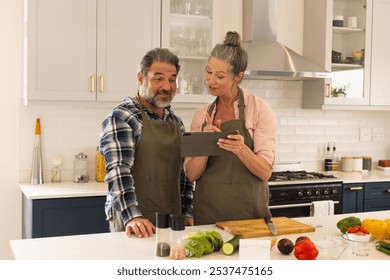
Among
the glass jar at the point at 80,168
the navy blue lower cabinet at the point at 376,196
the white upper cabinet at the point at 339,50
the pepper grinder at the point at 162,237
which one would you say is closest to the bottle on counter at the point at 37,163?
the glass jar at the point at 80,168

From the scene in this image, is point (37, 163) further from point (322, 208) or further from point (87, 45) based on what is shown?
point (322, 208)

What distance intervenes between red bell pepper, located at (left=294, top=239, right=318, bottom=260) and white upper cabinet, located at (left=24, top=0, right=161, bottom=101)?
2.48 meters

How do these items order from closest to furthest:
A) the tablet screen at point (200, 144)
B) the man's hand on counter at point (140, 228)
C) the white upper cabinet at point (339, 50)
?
the man's hand on counter at point (140, 228)
the tablet screen at point (200, 144)
the white upper cabinet at point (339, 50)

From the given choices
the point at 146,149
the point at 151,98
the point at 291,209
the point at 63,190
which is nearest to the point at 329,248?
the point at 146,149

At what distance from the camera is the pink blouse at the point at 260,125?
2.66 m

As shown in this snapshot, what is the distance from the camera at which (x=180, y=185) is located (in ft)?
9.37

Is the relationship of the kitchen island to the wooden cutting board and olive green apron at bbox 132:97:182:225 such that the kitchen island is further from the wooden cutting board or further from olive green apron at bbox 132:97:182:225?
olive green apron at bbox 132:97:182:225

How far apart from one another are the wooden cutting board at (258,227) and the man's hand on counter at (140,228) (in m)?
0.35

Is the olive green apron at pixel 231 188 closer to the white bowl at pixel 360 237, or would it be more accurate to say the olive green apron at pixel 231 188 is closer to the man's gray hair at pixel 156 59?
the man's gray hair at pixel 156 59

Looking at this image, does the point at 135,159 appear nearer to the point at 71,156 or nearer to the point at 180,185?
the point at 180,185

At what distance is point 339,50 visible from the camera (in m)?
5.26

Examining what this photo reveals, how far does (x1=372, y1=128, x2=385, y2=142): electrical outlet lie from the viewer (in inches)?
227

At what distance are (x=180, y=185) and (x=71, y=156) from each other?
186 cm
